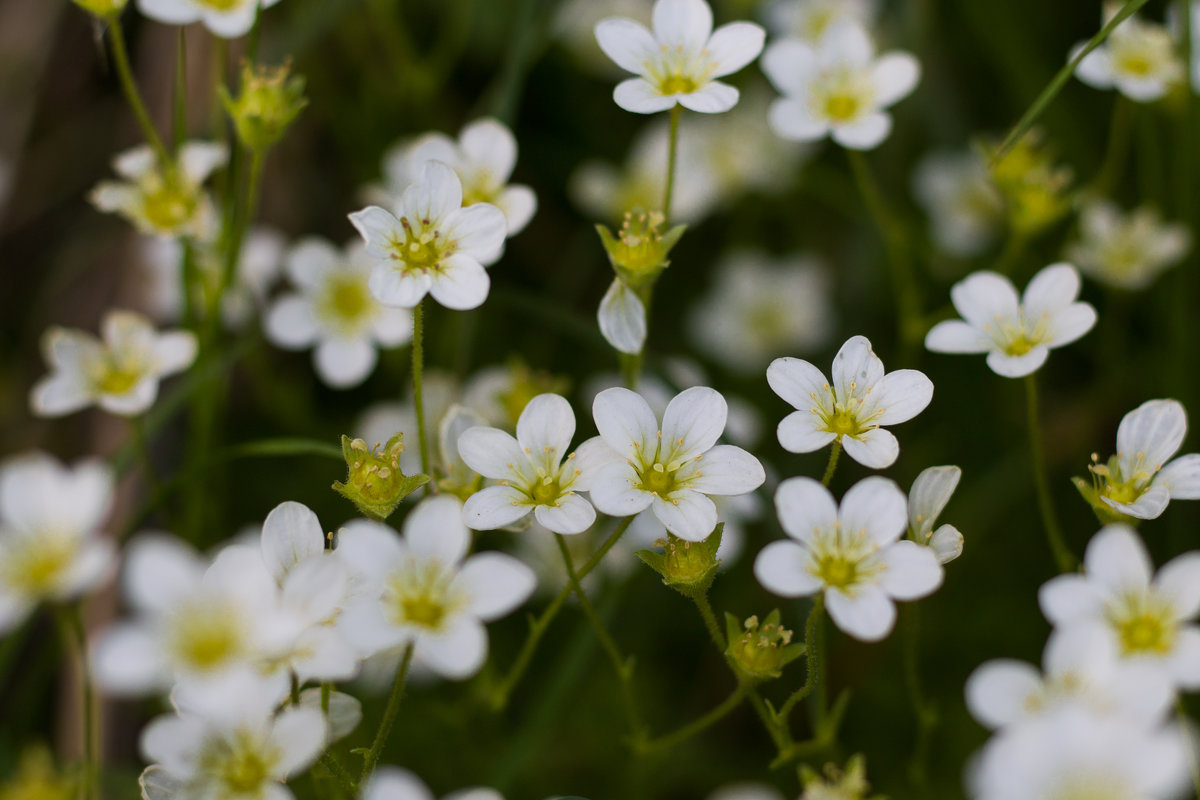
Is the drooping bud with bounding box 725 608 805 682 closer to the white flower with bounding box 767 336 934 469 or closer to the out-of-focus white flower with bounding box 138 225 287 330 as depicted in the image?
the white flower with bounding box 767 336 934 469

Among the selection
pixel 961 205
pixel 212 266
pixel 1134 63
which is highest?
pixel 961 205

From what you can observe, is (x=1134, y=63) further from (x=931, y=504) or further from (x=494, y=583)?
(x=494, y=583)

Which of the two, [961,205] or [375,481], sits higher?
[961,205]

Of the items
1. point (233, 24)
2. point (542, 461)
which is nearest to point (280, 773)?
point (542, 461)

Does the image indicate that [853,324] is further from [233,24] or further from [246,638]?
[246,638]

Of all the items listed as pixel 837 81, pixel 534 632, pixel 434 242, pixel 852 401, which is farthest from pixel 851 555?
pixel 837 81
